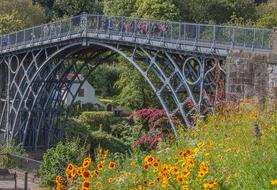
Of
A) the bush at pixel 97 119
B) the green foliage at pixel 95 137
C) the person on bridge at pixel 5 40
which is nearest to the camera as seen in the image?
the person on bridge at pixel 5 40

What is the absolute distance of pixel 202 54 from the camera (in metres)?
22.1

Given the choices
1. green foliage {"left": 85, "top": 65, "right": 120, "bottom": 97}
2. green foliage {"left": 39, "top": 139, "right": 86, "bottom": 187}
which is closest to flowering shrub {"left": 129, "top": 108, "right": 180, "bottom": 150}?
green foliage {"left": 39, "top": 139, "right": 86, "bottom": 187}

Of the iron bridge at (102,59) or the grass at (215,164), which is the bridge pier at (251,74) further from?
the grass at (215,164)

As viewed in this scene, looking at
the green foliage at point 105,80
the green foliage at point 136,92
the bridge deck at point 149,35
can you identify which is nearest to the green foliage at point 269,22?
the green foliage at point 136,92

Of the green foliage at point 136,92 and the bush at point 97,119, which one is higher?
the green foliage at point 136,92

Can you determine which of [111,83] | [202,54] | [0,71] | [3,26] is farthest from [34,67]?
[111,83]

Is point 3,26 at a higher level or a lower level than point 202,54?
higher

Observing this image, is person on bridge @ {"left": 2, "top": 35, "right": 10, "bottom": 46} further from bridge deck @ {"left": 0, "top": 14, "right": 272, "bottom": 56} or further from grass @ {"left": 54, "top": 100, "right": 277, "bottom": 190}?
grass @ {"left": 54, "top": 100, "right": 277, "bottom": 190}

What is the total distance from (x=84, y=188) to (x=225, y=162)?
1786 millimetres

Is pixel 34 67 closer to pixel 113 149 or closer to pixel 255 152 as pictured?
pixel 113 149

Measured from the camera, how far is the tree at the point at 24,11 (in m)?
61.4

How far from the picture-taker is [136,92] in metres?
44.6

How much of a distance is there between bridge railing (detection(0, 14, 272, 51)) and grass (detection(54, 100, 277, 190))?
1087 centimetres

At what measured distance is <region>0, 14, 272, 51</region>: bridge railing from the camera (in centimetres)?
2092
